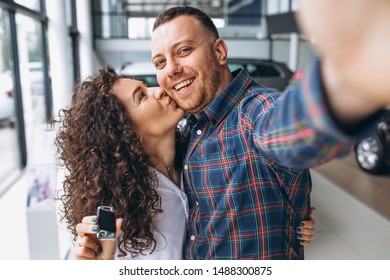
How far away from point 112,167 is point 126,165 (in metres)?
0.04

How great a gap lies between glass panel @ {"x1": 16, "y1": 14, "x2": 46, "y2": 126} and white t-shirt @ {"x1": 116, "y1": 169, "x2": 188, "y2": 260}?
2.86 metres

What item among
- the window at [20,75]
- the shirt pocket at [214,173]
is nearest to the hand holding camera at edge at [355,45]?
the shirt pocket at [214,173]

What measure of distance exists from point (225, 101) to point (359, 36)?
20.6 inches

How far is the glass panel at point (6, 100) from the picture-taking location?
10.1 ft

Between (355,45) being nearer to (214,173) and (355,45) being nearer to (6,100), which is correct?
(214,173)

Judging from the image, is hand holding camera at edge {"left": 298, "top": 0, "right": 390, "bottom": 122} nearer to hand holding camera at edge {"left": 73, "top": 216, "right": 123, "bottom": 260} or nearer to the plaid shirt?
the plaid shirt

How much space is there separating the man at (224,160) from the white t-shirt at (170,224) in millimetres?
35

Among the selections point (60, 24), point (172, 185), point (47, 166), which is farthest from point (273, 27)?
point (172, 185)

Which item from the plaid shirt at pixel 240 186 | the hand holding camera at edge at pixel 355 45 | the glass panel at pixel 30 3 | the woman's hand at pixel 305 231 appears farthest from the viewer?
the glass panel at pixel 30 3

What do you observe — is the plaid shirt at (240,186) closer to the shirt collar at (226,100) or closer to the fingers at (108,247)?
the shirt collar at (226,100)

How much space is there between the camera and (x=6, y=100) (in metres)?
4.02

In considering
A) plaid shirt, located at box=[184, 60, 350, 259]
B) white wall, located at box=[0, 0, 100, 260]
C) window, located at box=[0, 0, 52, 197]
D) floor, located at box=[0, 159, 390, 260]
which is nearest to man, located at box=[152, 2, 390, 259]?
plaid shirt, located at box=[184, 60, 350, 259]

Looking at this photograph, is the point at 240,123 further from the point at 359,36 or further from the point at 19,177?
the point at 19,177
